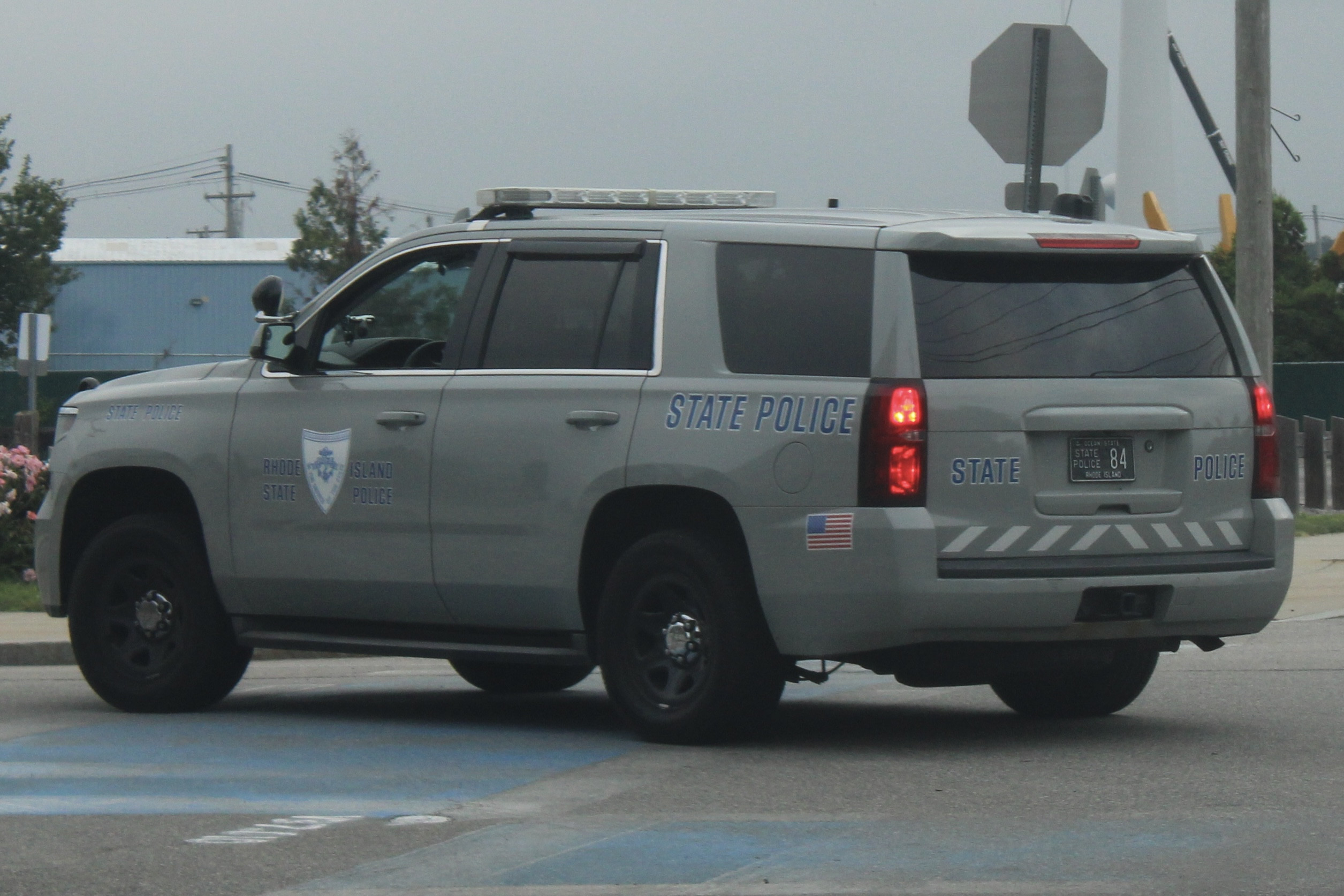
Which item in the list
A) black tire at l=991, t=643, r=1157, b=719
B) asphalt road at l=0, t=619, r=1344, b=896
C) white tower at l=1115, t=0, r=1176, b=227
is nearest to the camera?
asphalt road at l=0, t=619, r=1344, b=896

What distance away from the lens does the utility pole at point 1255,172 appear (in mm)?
15844

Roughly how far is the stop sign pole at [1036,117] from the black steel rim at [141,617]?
5.25 meters

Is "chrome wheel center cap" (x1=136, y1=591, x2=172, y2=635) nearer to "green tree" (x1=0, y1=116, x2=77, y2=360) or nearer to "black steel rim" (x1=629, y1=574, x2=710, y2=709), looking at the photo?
"black steel rim" (x1=629, y1=574, x2=710, y2=709)

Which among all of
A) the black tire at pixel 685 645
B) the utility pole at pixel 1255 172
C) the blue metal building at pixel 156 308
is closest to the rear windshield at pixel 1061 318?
the black tire at pixel 685 645

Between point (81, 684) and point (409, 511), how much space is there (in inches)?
125

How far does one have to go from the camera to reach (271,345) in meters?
9.31

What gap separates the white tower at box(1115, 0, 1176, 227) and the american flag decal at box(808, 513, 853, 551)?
50.2 meters

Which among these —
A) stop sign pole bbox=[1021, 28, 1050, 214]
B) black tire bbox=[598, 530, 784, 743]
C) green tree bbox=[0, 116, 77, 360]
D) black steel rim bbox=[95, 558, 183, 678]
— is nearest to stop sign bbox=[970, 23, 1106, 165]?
stop sign pole bbox=[1021, 28, 1050, 214]

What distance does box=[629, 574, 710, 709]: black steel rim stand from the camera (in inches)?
311

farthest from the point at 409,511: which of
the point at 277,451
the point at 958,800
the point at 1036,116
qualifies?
the point at 1036,116

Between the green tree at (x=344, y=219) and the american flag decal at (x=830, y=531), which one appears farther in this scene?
the green tree at (x=344, y=219)

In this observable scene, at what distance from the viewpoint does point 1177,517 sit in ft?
25.7

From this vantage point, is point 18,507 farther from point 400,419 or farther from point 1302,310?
point 1302,310

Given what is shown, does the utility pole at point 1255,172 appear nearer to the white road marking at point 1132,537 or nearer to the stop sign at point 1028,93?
the stop sign at point 1028,93
